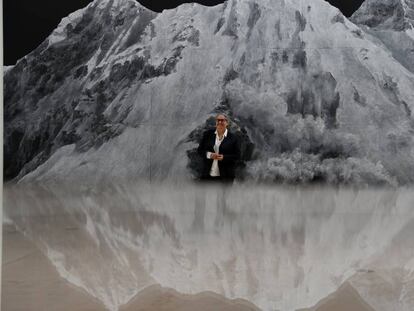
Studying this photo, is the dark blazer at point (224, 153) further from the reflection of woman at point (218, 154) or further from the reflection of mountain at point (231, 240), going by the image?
the reflection of mountain at point (231, 240)

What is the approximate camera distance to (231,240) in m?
5.15

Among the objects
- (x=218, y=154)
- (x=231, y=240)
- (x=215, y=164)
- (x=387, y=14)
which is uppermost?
(x=387, y=14)

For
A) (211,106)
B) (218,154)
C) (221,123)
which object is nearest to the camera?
(218,154)

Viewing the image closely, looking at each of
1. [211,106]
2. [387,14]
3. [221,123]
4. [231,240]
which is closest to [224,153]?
[221,123]

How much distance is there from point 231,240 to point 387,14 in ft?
19.6

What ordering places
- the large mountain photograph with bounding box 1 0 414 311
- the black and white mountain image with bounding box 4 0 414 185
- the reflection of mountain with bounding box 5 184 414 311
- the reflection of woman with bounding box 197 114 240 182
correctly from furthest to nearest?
the black and white mountain image with bounding box 4 0 414 185 < the large mountain photograph with bounding box 1 0 414 311 < the reflection of woman with bounding box 197 114 240 182 < the reflection of mountain with bounding box 5 184 414 311

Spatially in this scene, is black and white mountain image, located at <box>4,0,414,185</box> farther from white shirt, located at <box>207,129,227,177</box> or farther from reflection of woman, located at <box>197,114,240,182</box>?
white shirt, located at <box>207,129,227,177</box>

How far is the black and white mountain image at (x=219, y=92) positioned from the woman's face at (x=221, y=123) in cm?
49

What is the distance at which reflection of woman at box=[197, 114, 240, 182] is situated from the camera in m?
7.52

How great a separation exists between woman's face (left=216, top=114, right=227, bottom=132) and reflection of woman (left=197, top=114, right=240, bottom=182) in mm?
256

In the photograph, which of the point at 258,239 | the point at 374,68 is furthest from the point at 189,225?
the point at 374,68

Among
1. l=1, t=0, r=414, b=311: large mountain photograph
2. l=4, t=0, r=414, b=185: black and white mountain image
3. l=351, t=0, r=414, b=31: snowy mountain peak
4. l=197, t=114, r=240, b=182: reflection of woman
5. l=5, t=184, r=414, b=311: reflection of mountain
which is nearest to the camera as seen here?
l=5, t=184, r=414, b=311: reflection of mountain

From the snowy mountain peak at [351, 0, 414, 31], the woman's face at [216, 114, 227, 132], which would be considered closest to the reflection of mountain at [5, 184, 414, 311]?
the woman's face at [216, 114, 227, 132]

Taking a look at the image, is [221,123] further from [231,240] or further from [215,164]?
[231,240]
